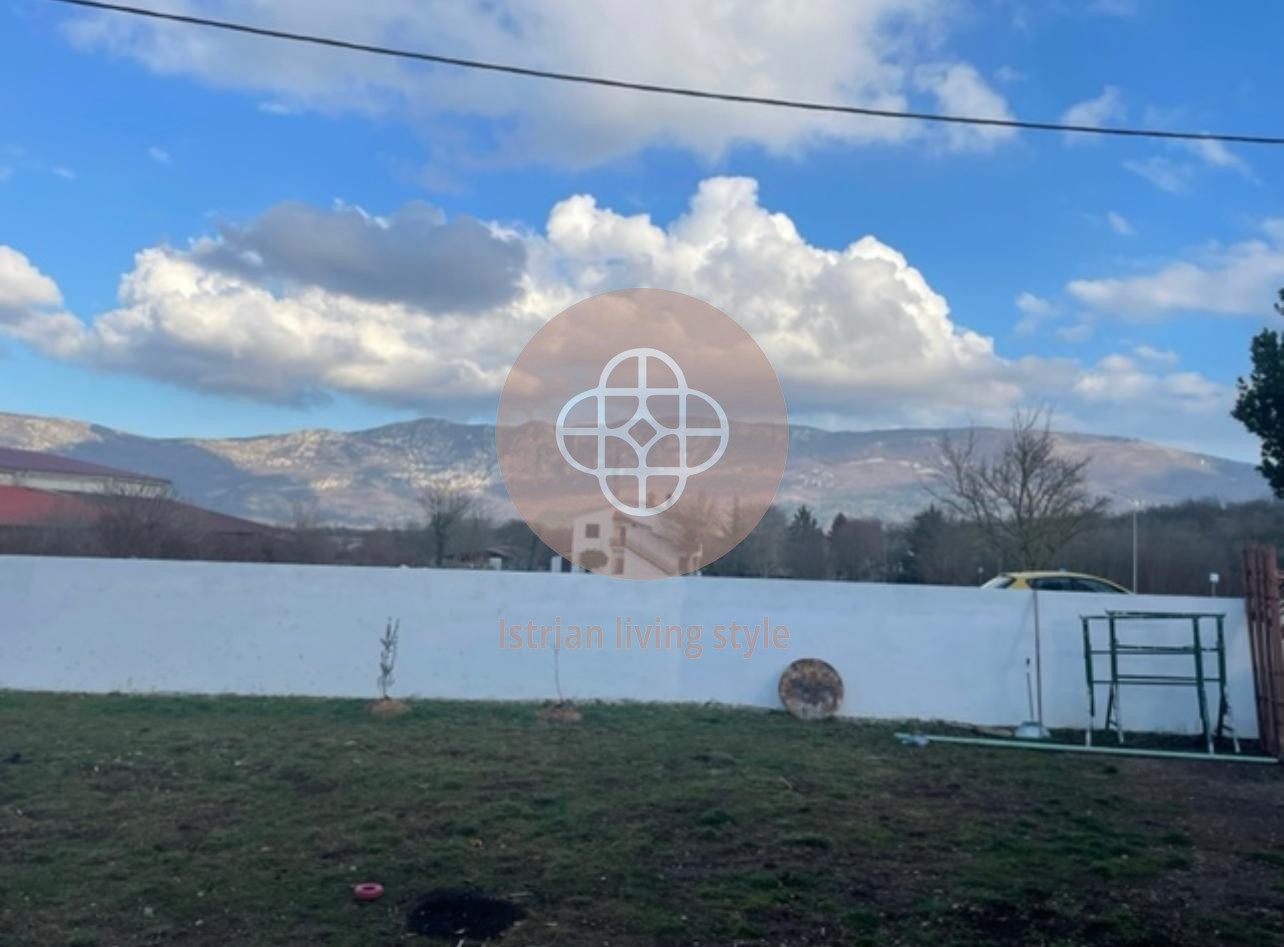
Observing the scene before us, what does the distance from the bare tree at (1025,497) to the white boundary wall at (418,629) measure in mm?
14026

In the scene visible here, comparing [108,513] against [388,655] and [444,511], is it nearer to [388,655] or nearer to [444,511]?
[444,511]

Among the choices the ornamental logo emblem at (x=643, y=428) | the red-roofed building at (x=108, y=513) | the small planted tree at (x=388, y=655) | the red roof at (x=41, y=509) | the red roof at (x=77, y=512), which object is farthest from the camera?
the red roof at (x=41, y=509)

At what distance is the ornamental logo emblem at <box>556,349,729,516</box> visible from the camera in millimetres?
14719

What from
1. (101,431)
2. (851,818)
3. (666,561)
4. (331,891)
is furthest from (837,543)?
(101,431)

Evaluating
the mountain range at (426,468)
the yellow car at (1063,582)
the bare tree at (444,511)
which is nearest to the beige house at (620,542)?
the mountain range at (426,468)

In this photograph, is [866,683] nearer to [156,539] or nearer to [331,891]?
[331,891]

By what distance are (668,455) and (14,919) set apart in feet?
39.0

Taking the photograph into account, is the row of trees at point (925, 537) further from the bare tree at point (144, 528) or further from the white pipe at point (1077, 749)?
the white pipe at point (1077, 749)

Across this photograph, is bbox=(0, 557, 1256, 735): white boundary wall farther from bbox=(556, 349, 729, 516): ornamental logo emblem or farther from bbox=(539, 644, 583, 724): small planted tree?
bbox=(556, 349, 729, 516): ornamental logo emblem

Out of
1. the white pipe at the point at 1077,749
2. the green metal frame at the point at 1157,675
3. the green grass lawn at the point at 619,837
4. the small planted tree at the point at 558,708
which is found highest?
the green metal frame at the point at 1157,675

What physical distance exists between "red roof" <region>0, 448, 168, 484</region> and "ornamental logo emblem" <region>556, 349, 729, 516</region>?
2343 cm

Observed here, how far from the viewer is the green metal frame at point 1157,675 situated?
9852 mm

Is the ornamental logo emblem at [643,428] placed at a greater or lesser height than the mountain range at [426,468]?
lesser

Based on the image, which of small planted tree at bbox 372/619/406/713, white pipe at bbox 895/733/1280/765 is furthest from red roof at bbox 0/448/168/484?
white pipe at bbox 895/733/1280/765
